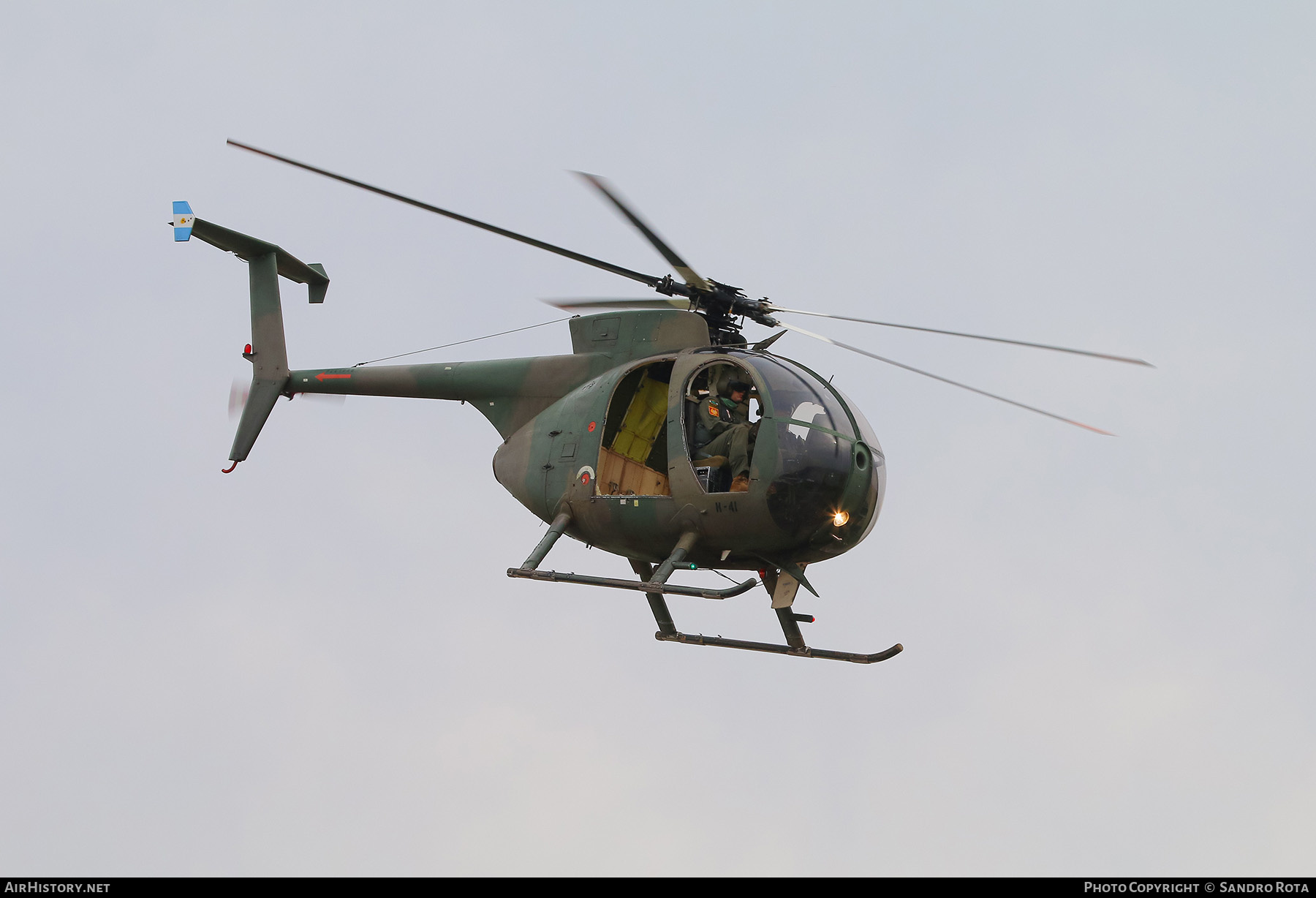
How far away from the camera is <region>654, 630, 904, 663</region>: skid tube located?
15617 mm

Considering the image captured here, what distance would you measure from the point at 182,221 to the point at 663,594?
8.84 metres

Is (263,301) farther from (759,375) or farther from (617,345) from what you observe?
(759,375)

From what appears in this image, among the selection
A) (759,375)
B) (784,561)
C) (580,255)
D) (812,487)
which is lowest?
(784,561)

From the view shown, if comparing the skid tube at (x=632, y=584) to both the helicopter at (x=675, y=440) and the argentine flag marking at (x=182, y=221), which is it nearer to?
the helicopter at (x=675, y=440)

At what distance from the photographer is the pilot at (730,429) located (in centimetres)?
1491

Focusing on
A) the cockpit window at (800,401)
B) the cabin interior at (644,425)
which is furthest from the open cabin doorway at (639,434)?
the cockpit window at (800,401)

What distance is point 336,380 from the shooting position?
1941cm

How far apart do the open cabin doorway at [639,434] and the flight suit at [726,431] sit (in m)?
1.08

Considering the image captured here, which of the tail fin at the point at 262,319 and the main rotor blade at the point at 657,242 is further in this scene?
the tail fin at the point at 262,319

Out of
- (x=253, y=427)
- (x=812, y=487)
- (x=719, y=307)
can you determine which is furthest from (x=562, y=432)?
(x=253, y=427)

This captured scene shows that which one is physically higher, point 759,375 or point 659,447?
point 759,375

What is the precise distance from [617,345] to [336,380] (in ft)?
15.2

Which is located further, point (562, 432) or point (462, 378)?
point (462, 378)

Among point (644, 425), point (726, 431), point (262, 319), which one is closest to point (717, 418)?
point (726, 431)
